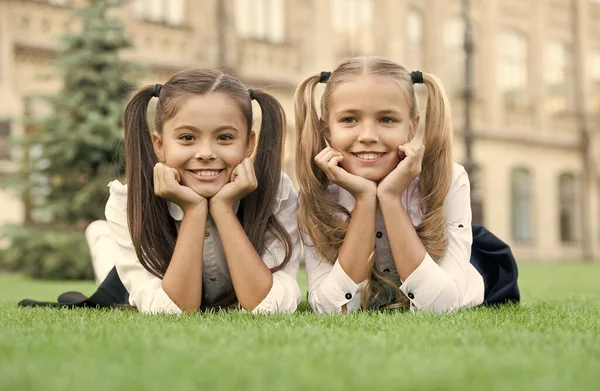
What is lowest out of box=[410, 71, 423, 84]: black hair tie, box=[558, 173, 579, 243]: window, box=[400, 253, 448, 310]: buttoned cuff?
box=[558, 173, 579, 243]: window

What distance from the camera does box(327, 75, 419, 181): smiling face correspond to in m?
3.63

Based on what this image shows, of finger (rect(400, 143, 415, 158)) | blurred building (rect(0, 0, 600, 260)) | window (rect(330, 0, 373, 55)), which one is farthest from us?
window (rect(330, 0, 373, 55))

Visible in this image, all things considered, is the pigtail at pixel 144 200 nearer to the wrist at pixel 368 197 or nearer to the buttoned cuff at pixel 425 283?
the wrist at pixel 368 197

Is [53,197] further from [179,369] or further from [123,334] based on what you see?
[179,369]

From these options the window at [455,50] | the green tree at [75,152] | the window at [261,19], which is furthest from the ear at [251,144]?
the window at [455,50]

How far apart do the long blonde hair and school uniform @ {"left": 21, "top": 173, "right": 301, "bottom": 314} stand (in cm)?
12

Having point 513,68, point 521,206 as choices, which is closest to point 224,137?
point 521,206

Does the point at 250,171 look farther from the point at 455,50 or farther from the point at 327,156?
the point at 455,50

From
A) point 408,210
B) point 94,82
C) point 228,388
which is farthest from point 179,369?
point 94,82

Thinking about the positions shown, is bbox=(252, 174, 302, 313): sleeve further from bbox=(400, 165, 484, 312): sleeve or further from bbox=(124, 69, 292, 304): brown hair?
bbox=(400, 165, 484, 312): sleeve

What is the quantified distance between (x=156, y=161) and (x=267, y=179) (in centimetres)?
56

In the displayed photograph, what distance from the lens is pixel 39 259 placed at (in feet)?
36.2

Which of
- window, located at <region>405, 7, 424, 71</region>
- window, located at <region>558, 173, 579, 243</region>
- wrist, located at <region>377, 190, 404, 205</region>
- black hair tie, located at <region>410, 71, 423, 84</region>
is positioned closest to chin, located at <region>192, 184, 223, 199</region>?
wrist, located at <region>377, 190, 404, 205</region>

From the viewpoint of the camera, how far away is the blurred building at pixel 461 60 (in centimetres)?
1511
